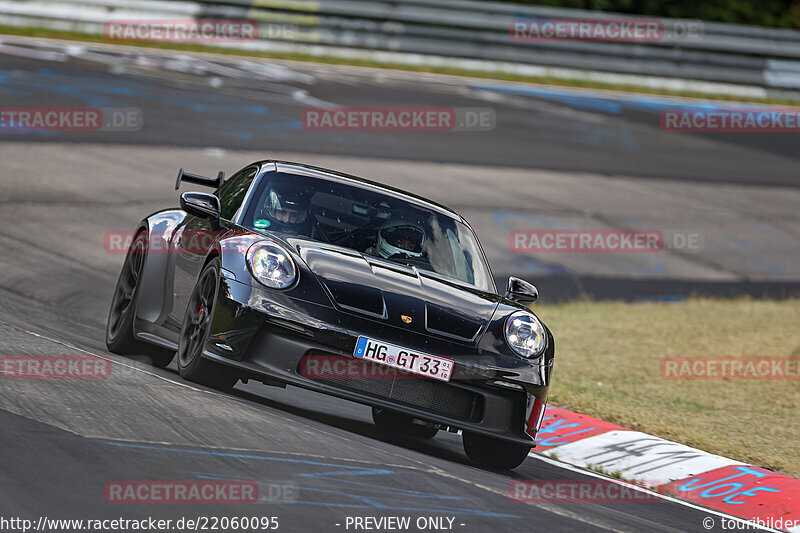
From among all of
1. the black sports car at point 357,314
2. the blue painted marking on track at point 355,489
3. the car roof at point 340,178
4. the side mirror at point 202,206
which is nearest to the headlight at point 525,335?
the black sports car at point 357,314

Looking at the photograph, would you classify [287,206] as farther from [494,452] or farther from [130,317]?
[494,452]

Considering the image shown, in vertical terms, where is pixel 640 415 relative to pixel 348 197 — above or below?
below

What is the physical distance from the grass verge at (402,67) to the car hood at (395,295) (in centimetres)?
1482

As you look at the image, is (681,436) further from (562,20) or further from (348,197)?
(562,20)

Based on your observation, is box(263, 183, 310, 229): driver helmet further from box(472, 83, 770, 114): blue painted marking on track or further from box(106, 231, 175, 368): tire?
box(472, 83, 770, 114): blue painted marking on track

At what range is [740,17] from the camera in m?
27.3

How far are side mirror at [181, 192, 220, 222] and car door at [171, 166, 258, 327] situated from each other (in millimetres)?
78

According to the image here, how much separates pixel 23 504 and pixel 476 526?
171 centimetres

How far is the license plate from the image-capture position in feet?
19.8

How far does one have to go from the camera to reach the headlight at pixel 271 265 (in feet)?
20.4

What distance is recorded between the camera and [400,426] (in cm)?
745

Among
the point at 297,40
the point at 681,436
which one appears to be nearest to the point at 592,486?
the point at 681,436

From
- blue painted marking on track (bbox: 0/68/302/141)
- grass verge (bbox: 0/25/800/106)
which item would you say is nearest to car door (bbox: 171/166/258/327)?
blue painted marking on track (bbox: 0/68/302/141)

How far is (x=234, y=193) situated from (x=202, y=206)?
2.11 ft
